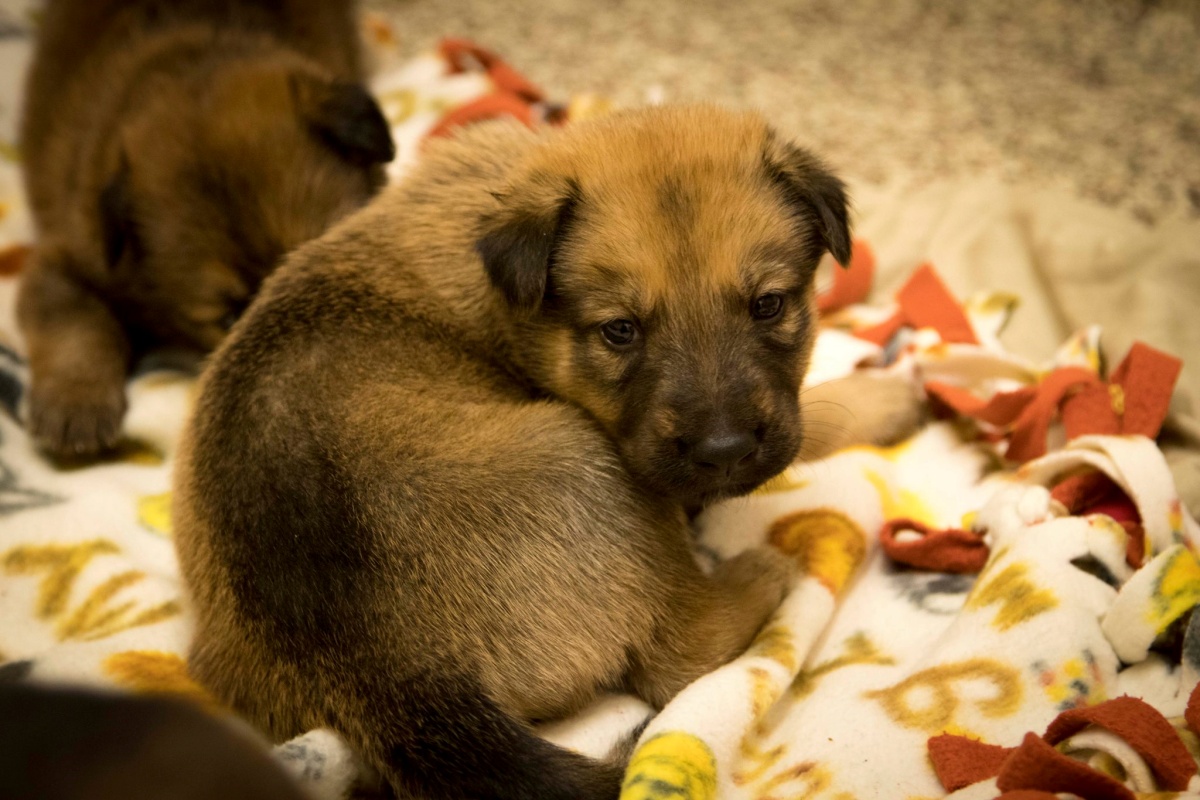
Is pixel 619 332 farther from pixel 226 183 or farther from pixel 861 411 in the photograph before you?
pixel 226 183

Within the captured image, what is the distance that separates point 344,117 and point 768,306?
157 cm

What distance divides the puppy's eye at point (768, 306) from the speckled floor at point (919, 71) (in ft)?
7.48

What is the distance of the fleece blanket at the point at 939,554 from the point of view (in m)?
1.92

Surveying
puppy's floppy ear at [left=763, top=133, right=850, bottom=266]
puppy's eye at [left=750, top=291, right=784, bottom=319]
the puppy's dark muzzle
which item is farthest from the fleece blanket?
puppy's floppy ear at [left=763, top=133, right=850, bottom=266]

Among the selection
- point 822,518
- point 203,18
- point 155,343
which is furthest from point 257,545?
point 203,18

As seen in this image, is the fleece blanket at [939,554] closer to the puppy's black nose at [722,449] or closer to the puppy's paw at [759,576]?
the puppy's paw at [759,576]

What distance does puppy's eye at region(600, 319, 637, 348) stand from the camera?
85.0 inches

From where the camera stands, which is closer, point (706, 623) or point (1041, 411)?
point (706, 623)

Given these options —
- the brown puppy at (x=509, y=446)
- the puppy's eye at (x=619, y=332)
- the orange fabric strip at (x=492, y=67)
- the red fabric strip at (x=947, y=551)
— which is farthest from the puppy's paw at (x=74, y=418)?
the red fabric strip at (x=947, y=551)

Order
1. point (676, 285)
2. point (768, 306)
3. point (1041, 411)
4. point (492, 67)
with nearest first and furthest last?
point (676, 285) → point (768, 306) → point (1041, 411) → point (492, 67)

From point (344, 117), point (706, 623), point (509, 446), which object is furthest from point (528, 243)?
point (344, 117)

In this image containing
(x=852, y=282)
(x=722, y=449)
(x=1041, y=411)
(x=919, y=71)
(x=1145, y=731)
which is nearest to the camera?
(x=1145, y=731)

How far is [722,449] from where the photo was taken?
6.47 feet

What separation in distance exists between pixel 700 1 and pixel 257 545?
4.65 metres
